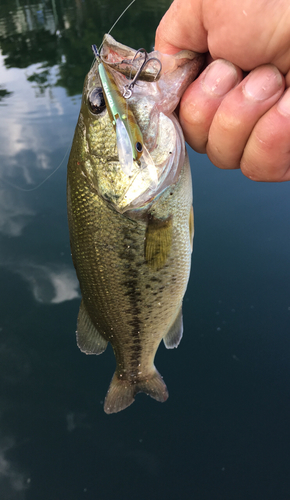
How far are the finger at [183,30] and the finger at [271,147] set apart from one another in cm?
40

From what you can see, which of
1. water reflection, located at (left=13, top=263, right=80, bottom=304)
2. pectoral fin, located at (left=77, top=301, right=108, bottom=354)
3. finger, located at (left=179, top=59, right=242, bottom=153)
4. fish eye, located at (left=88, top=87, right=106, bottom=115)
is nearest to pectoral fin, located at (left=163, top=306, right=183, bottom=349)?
pectoral fin, located at (left=77, top=301, right=108, bottom=354)

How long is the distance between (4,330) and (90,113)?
3592mm

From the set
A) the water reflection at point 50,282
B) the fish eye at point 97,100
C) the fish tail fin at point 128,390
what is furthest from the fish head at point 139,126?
the water reflection at point 50,282

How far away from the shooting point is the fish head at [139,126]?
1240mm

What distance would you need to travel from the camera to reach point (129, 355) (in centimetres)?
206

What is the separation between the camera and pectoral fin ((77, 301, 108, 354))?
6.55 ft

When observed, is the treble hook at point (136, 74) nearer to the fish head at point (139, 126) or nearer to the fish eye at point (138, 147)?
the fish head at point (139, 126)

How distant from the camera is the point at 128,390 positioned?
2.21 meters

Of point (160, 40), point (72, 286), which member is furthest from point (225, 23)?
point (72, 286)

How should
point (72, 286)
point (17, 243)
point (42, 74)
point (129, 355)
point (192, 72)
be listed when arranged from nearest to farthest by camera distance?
1. point (192, 72)
2. point (129, 355)
3. point (72, 286)
4. point (17, 243)
5. point (42, 74)

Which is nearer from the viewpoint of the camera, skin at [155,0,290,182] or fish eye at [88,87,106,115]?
skin at [155,0,290,182]

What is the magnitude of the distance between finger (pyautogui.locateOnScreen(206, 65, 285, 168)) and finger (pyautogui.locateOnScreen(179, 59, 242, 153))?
31 mm

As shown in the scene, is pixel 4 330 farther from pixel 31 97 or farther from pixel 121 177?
pixel 31 97

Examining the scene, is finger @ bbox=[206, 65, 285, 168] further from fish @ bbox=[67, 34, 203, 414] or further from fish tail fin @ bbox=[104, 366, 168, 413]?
fish tail fin @ bbox=[104, 366, 168, 413]
